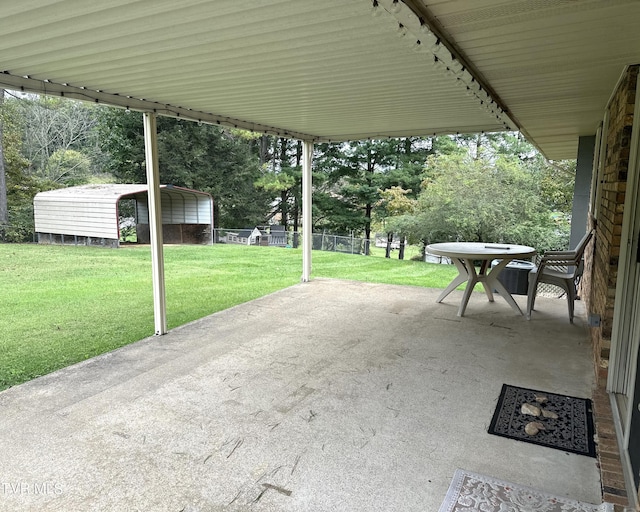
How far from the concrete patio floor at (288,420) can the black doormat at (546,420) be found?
0.29 feet

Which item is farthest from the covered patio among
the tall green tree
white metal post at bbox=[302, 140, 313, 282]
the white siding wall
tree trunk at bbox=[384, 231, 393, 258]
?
the tall green tree

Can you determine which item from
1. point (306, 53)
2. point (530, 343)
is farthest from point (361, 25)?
point (530, 343)

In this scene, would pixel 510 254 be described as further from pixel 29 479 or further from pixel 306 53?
pixel 29 479

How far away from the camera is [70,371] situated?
3293 millimetres

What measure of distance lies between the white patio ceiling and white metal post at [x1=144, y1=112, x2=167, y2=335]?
0.75ft

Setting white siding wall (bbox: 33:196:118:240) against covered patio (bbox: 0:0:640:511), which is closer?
covered patio (bbox: 0:0:640:511)

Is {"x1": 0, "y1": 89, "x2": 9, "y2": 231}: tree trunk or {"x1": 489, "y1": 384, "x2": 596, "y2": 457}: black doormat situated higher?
{"x1": 0, "y1": 89, "x2": 9, "y2": 231}: tree trunk

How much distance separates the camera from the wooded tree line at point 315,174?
11.6 m

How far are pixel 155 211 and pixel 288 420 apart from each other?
2.47 m

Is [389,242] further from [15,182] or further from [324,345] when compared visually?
[15,182]

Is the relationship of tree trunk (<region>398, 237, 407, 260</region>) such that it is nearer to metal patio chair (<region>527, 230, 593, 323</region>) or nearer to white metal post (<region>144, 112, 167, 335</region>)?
metal patio chair (<region>527, 230, 593, 323</region>)

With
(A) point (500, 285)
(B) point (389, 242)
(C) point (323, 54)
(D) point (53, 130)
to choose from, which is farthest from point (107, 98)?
(D) point (53, 130)

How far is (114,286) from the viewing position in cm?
789

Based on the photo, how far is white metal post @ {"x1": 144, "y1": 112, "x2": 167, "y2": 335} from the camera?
4.05 m
